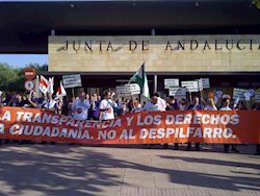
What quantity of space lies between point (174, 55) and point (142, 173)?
17.2m

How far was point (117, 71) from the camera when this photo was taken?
27438 mm

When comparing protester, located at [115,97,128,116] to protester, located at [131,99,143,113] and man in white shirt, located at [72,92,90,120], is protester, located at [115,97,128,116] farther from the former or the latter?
man in white shirt, located at [72,92,90,120]

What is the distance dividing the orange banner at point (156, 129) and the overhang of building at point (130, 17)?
10400mm

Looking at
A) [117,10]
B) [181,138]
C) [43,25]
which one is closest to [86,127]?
[181,138]

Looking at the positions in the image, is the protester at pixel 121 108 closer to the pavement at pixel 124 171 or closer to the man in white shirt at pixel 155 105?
the man in white shirt at pixel 155 105

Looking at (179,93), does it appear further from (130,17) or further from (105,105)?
(130,17)

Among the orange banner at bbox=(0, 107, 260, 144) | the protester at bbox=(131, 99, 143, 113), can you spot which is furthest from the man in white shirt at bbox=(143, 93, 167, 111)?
the protester at bbox=(131, 99, 143, 113)

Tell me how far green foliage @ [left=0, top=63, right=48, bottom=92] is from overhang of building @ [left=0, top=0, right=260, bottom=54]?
43895 millimetres

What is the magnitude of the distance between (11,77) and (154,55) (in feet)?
187

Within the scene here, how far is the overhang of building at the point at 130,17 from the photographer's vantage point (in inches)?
1005

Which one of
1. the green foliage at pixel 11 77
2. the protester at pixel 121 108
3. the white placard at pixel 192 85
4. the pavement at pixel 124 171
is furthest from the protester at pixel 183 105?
the green foliage at pixel 11 77

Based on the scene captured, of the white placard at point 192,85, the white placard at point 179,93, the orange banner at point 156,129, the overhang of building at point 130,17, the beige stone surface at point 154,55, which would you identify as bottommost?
the orange banner at point 156,129

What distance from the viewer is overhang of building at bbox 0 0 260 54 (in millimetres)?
25516

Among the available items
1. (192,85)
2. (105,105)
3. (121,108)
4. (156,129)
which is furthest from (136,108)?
(156,129)
